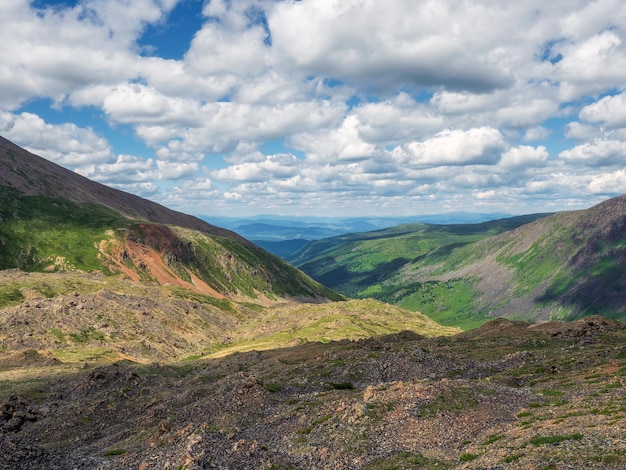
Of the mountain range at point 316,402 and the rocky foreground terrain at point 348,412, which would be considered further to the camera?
the mountain range at point 316,402

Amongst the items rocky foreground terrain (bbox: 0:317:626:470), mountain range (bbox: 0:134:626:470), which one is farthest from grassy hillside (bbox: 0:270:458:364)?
rocky foreground terrain (bbox: 0:317:626:470)

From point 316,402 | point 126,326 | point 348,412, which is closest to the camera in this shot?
point 348,412

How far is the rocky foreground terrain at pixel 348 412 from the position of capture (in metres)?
39.8

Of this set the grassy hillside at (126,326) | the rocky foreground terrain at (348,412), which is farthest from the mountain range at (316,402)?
the grassy hillside at (126,326)

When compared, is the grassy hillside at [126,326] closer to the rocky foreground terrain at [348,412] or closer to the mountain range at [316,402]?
the mountain range at [316,402]

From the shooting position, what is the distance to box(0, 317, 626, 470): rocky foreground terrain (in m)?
39.8

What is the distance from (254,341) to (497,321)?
8406 centimetres

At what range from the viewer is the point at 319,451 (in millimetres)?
43531

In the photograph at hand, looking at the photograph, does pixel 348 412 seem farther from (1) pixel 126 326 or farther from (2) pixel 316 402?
(1) pixel 126 326

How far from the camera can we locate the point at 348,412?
5122 centimetres

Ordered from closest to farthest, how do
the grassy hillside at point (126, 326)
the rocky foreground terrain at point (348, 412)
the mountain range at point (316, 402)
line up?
the rocky foreground terrain at point (348, 412), the mountain range at point (316, 402), the grassy hillside at point (126, 326)

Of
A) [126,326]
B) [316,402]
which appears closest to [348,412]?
[316,402]

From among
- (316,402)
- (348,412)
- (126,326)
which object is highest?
(348,412)

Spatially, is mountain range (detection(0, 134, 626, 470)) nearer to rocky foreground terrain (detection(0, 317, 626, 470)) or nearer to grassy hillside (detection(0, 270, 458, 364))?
rocky foreground terrain (detection(0, 317, 626, 470))
